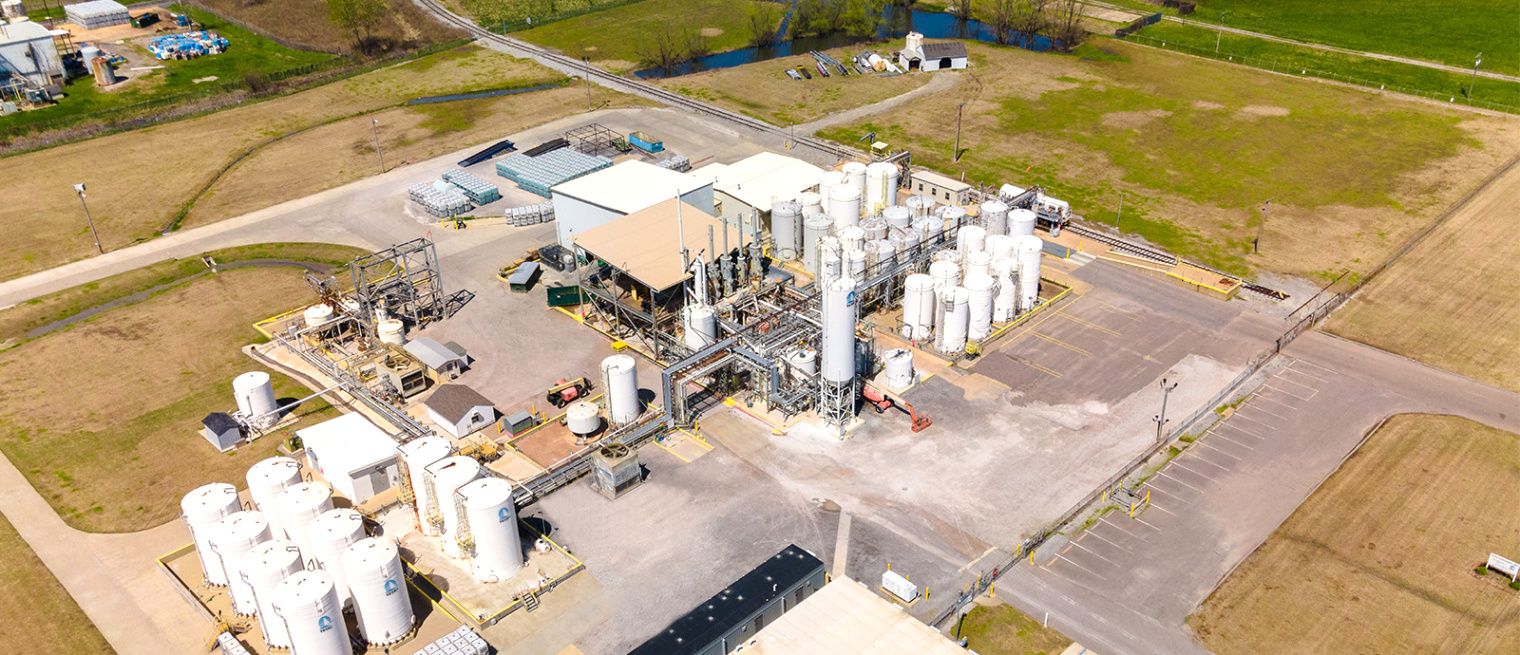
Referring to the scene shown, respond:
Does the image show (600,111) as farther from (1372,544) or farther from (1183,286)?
(1372,544)

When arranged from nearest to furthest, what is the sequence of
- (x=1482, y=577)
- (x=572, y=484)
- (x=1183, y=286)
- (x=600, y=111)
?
(x=1482, y=577) < (x=572, y=484) < (x=1183, y=286) < (x=600, y=111)

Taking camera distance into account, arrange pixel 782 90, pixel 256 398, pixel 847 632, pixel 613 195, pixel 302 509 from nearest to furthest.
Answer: pixel 847 632 < pixel 302 509 < pixel 256 398 < pixel 613 195 < pixel 782 90

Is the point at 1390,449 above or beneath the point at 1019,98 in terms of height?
Result: beneath

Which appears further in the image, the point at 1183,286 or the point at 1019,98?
the point at 1019,98

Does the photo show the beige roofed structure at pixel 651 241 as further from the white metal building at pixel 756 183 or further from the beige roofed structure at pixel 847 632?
the beige roofed structure at pixel 847 632

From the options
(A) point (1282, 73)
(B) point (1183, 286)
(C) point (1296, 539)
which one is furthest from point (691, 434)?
(A) point (1282, 73)

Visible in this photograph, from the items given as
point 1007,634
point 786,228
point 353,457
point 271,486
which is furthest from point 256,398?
point 1007,634

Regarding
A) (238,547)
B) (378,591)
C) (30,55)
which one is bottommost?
(378,591)

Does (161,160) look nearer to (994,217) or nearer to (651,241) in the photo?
(651,241)
